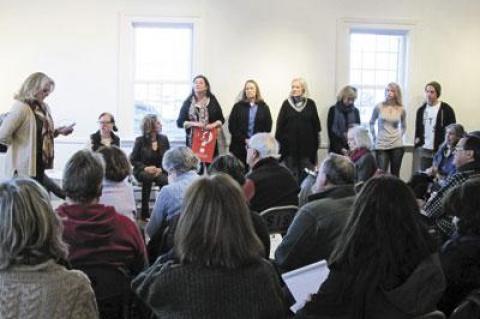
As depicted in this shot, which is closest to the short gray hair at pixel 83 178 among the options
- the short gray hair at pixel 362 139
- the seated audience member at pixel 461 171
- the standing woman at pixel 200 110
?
the seated audience member at pixel 461 171

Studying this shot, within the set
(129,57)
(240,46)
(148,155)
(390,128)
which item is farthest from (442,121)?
(129,57)

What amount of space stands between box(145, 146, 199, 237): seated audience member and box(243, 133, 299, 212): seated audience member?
1.28 feet

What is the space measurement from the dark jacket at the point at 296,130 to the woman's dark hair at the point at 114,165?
438cm

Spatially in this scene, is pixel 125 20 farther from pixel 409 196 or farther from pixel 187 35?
pixel 409 196

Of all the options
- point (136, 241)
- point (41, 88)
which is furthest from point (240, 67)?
point (136, 241)

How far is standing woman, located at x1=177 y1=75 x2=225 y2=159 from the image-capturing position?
736 centimetres

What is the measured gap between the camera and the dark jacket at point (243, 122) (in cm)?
753

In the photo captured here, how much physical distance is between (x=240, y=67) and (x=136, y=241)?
5567mm

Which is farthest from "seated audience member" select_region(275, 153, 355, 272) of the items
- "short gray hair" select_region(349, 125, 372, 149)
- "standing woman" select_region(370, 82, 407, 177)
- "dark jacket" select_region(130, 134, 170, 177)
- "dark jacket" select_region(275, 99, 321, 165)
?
"standing woman" select_region(370, 82, 407, 177)

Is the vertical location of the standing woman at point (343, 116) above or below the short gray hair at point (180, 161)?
above

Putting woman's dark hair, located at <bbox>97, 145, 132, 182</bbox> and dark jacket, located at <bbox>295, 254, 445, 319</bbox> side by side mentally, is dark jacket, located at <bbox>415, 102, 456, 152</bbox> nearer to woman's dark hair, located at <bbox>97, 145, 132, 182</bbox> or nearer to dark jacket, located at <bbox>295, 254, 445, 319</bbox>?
woman's dark hair, located at <bbox>97, 145, 132, 182</bbox>

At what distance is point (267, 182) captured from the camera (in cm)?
416

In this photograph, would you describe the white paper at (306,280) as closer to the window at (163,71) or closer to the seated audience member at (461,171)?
the seated audience member at (461,171)

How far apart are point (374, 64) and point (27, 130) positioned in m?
5.20
